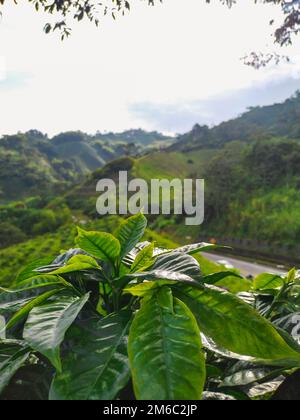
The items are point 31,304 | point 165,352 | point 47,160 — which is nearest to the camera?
point 165,352

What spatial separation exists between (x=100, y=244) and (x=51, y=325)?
19cm

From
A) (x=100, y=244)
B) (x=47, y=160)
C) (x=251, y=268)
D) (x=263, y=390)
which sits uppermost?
(x=47, y=160)

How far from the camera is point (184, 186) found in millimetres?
39938

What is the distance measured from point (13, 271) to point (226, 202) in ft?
56.1

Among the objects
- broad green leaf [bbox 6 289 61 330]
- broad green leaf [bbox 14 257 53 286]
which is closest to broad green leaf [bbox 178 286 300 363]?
broad green leaf [bbox 6 289 61 330]

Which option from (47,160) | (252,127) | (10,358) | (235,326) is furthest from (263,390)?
(47,160)

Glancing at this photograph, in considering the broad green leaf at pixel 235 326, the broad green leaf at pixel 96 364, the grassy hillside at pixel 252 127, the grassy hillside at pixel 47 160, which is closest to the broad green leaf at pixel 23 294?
the broad green leaf at pixel 96 364

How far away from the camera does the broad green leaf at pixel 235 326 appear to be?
49 centimetres

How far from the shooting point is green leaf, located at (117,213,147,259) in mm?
709

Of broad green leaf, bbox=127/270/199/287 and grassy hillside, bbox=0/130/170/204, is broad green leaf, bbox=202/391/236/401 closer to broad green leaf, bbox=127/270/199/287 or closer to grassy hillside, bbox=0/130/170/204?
broad green leaf, bbox=127/270/199/287

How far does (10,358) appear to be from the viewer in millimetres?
565

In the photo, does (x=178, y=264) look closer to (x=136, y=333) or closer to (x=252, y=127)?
(x=136, y=333)

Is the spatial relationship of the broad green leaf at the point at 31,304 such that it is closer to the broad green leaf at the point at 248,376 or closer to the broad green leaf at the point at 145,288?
the broad green leaf at the point at 145,288

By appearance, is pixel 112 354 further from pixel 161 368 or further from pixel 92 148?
pixel 92 148
